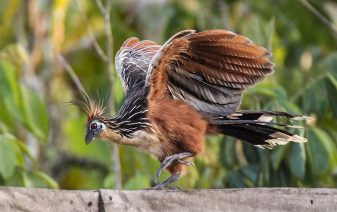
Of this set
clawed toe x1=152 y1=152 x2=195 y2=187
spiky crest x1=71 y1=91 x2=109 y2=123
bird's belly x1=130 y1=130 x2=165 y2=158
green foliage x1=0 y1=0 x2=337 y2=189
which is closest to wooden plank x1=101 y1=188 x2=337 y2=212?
clawed toe x1=152 y1=152 x2=195 y2=187

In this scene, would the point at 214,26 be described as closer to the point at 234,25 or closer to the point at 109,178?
the point at 234,25

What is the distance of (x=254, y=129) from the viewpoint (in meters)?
5.12

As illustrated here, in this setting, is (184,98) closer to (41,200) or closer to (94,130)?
(94,130)

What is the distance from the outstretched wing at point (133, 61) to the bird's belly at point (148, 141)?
34 cm

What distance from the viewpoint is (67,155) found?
30.0 ft

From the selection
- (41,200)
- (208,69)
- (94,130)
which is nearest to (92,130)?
(94,130)

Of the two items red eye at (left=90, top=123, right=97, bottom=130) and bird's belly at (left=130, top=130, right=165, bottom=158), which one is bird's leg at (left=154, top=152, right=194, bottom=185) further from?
red eye at (left=90, top=123, right=97, bottom=130)

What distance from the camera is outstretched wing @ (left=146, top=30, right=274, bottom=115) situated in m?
4.69

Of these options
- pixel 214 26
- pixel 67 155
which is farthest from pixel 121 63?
pixel 67 155

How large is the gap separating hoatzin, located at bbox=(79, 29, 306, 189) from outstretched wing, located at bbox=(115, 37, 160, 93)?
0.15 metres

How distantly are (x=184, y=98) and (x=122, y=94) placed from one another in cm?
172

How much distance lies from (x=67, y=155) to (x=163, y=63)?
4531 mm

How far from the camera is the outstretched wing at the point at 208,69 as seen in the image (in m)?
4.69

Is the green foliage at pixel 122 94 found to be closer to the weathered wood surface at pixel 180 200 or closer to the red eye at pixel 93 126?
the red eye at pixel 93 126
